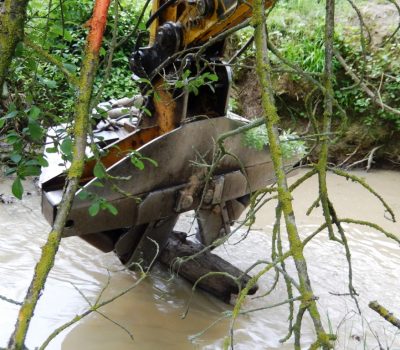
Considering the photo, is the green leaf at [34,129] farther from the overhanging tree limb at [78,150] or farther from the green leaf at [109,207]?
the overhanging tree limb at [78,150]

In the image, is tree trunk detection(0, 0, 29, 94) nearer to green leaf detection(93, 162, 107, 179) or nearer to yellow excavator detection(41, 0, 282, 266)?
green leaf detection(93, 162, 107, 179)

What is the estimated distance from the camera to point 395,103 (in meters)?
7.32

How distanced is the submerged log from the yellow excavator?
17 centimetres

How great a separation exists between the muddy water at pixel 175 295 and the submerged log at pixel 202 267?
12 cm

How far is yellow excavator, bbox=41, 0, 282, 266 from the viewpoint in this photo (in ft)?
10.5

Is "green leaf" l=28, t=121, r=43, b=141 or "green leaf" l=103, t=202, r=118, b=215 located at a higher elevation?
"green leaf" l=28, t=121, r=43, b=141

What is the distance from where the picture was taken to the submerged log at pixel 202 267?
13.1 feet

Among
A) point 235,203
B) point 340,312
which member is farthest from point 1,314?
point 340,312

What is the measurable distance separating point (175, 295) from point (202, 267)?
0.31m

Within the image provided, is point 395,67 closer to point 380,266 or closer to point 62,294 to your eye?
point 380,266

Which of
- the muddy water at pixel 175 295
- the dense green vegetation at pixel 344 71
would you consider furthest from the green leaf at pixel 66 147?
the dense green vegetation at pixel 344 71

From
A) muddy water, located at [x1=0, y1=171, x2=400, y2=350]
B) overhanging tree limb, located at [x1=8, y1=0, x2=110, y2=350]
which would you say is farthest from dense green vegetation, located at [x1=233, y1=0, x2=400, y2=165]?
overhanging tree limb, located at [x1=8, y1=0, x2=110, y2=350]

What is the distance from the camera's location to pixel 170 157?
3.40 meters

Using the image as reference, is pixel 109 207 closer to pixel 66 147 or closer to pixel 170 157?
pixel 66 147
